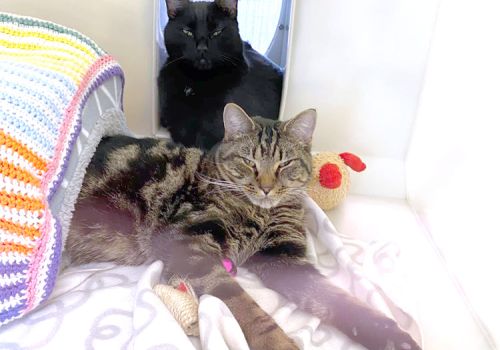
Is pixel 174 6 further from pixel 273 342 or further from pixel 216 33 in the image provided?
pixel 273 342

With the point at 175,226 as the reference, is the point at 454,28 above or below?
above

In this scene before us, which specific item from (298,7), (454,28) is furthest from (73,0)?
(454,28)

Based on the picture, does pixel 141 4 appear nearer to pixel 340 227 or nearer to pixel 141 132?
pixel 141 132

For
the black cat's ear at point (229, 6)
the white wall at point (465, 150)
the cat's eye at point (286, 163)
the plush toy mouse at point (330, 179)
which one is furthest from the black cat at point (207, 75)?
the white wall at point (465, 150)

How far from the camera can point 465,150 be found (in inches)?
54.7

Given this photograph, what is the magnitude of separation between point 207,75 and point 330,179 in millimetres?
555

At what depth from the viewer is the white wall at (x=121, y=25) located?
169 centimetres

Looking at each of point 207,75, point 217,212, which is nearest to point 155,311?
point 217,212

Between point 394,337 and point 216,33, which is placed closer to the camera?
point 394,337

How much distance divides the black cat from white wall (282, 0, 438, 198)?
157mm

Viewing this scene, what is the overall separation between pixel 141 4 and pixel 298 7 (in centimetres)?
57

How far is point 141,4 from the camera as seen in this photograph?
1691 millimetres

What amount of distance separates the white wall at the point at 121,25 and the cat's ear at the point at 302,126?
0.66m

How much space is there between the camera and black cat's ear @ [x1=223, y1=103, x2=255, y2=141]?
1299 mm
